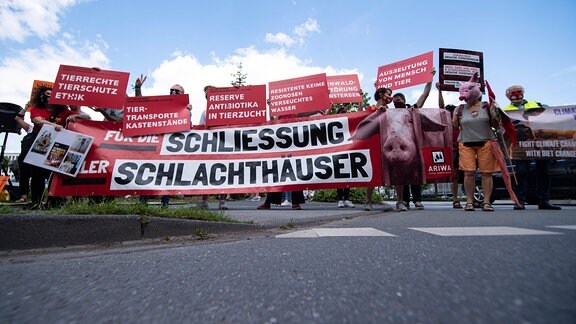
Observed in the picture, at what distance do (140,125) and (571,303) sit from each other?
6667 mm

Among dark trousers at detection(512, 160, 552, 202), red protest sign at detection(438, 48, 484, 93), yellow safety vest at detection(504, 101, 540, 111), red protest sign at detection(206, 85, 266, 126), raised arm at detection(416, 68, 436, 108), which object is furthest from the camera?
red protest sign at detection(438, 48, 484, 93)

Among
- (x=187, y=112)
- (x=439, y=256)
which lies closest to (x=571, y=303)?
(x=439, y=256)

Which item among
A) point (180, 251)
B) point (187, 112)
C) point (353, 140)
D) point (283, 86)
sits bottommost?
point (180, 251)

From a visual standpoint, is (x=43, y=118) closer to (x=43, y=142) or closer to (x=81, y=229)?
(x=43, y=142)

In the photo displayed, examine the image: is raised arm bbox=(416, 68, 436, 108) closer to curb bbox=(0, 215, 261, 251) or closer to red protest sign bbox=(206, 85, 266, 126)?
red protest sign bbox=(206, 85, 266, 126)

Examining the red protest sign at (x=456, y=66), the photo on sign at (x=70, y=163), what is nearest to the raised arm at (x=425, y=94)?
the red protest sign at (x=456, y=66)

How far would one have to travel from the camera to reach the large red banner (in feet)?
19.3

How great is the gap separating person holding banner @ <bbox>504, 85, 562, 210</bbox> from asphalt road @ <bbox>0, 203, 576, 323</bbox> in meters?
4.94

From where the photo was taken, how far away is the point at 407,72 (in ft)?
25.2

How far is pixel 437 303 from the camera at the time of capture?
3.66 ft

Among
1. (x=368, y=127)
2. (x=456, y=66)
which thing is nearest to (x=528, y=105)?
(x=456, y=66)

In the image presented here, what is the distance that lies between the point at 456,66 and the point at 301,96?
13.5 feet

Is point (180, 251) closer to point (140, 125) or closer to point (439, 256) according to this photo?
point (439, 256)

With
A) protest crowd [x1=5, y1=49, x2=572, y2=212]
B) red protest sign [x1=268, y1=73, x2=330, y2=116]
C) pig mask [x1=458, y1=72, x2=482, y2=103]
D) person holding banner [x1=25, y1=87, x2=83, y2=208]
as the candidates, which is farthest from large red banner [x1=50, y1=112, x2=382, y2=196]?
pig mask [x1=458, y1=72, x2=482, y2=103]
